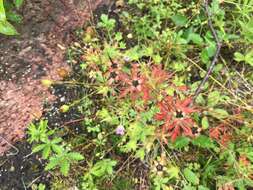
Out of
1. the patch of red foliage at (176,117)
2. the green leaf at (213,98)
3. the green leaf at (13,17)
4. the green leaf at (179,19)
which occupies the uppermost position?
the green leaf at (13,17)

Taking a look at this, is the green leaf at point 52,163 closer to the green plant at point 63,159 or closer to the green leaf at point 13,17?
the green plant at point 63,159

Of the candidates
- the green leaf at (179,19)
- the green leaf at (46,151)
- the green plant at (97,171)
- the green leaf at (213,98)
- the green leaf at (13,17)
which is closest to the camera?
the green leaf at (46,151)

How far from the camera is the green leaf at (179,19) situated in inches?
91.9

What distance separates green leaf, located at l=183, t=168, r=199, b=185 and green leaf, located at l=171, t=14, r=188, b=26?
762 millimetres

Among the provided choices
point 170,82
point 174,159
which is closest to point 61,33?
point 170,82

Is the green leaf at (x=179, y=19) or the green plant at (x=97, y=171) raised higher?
the green leaf at (x=179, y=19)

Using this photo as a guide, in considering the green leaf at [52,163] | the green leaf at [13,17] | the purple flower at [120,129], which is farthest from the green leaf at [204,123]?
the green leaf at [13,17]

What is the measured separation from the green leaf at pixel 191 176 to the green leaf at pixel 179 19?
2.50 ft

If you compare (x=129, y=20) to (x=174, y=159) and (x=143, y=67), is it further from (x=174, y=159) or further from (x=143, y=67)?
(x=174, y=159)

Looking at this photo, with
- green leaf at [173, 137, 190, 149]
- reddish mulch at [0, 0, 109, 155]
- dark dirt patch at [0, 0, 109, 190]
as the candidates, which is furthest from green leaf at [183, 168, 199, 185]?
reddish mulch at [0, 0, 109, 155]

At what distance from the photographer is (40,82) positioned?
221 centimetres

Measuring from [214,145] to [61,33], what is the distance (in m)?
0.94

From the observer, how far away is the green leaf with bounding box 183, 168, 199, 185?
198 centimetres

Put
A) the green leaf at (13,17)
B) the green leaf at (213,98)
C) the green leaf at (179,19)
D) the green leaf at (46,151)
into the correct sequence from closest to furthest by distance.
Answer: the green leaf at (46,151), the green leaf at (213,98), the green leaf at (13,17), the green leaf at (179,19)
